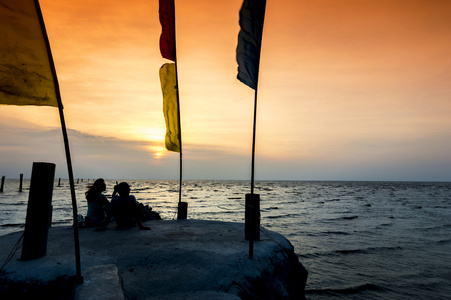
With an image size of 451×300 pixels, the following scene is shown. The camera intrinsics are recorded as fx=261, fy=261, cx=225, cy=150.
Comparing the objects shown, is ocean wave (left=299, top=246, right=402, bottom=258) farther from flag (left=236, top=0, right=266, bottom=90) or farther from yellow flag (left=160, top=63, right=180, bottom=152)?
flag (left=236, top=0, right=266, bottom=90)

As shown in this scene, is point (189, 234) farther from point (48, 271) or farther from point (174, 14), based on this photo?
point (174, 14)

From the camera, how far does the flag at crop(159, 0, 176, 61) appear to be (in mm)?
8586

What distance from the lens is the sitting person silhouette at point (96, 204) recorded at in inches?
306

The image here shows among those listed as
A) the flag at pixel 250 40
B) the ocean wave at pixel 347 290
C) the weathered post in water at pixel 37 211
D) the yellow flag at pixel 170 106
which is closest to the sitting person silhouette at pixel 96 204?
the yellow flag at pixel 170 106

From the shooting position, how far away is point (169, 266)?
4395 millimetres

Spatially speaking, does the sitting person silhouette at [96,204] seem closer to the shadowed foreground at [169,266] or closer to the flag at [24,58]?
the shadowed foreground at [169,266]

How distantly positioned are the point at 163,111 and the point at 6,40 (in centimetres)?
642

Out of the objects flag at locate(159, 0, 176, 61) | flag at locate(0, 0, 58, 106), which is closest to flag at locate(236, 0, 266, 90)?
flag at locate(0, 0, 58, 106)

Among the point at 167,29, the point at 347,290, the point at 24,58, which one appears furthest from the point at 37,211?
the point at 347,290

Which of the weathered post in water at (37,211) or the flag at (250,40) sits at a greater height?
the flag at (250,40)

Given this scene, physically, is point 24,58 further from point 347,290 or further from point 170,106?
point 347,290

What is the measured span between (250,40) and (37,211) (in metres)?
4.92

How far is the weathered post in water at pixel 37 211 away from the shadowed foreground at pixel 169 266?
21 cm

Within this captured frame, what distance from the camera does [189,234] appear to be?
6.85m
